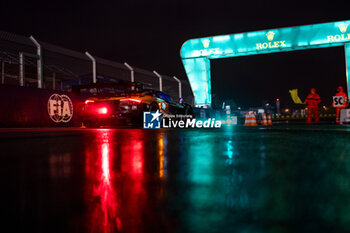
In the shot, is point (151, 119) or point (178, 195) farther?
point (151, 119)

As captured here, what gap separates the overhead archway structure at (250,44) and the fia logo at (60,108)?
558 inches

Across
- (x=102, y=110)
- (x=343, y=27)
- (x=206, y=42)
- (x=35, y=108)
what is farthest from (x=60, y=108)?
(x=343, y=27)

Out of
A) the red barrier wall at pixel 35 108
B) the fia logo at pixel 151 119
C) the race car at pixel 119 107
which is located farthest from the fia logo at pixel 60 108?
the fia logo at pixel 151 119

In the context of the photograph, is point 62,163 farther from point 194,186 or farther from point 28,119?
Answer: point 28,119

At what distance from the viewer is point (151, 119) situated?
9.05 m

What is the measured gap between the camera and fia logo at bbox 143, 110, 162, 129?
859 centimetres

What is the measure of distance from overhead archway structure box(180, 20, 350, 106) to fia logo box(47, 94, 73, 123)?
46.5 feet

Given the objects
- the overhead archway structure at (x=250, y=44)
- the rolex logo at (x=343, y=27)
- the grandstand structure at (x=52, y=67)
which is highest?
the rolex logo at (x=343, y=27)

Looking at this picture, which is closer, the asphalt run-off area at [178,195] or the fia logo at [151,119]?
the asphalt run-off area at [178,195]

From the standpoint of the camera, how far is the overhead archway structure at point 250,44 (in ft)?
66.8

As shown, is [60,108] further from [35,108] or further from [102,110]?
[102,110]

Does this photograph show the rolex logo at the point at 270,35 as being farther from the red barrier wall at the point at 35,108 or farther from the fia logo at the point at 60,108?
the fia logo at the point at 60,108

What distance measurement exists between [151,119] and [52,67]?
370 inches

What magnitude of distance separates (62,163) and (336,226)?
2356mm
